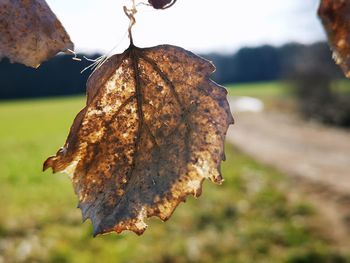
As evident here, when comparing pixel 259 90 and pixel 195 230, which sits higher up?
pixel 195 230

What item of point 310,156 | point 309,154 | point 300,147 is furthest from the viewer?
point 300,147

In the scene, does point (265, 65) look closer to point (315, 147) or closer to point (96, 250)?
point (315, 147)

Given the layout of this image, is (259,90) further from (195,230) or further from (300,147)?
(195,230)

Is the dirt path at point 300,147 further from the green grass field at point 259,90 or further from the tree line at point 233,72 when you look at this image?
the green grass field at point 259,90

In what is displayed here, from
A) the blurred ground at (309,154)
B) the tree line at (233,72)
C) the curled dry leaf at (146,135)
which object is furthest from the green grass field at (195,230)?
the tree line at (233,72)

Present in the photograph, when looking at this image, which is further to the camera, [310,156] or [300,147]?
[300,147]

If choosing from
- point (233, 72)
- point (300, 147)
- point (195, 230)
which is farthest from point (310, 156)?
point (233, 72)
